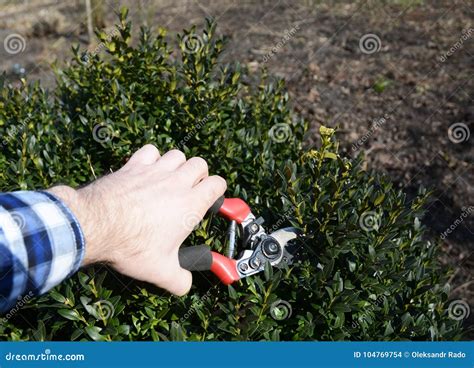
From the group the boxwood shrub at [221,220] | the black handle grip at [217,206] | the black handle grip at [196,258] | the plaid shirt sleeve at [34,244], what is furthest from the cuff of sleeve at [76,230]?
the black handle grip at [217,206]

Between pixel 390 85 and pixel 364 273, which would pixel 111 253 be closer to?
pixel 364 273

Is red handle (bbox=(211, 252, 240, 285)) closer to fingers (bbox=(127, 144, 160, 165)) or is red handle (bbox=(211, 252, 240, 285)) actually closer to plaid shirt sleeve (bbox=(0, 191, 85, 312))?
fingers (bbox=(127, 144, 160, 165))

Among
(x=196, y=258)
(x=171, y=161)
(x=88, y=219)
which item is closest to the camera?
(x=88, y=219)

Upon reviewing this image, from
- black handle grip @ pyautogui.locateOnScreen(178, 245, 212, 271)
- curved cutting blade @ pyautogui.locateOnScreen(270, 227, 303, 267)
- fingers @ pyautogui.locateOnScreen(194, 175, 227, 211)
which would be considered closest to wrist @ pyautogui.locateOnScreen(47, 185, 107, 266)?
black handle grip @ pyautogui.locateOnScreen(178, 245, 212, 271)

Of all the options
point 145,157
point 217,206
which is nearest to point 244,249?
point 217,206

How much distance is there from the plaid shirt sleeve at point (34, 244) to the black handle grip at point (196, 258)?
469mm

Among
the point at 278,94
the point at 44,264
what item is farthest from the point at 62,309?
the point at 278,94

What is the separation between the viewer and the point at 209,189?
2480 millimetres

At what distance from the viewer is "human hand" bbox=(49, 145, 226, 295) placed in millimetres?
2166

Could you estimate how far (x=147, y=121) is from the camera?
3.29 metres

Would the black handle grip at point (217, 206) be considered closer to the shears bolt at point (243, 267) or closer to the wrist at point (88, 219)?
the shears bolt at point (243, 267)

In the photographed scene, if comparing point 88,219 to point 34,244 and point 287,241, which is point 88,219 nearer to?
point 34,244

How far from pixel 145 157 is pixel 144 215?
1.42 ft

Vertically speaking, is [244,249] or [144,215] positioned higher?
[144,215]
